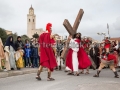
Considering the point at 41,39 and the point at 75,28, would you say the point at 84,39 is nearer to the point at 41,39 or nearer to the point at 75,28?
the point at 75,28

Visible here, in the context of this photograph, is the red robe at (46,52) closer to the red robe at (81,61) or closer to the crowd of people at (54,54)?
the crowd of people at (54,54)

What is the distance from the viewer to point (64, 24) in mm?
12438

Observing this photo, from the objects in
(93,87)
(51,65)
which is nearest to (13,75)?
(51,65)

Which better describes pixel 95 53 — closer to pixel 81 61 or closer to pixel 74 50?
pixel 81 61

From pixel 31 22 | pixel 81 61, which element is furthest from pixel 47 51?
pixel 31 22

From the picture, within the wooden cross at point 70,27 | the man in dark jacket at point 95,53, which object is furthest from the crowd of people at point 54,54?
the man in dark jacket at point 95,53

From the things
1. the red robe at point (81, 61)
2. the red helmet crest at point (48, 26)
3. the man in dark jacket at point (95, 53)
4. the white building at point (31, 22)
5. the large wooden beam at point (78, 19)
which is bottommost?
the red robe at point (81, 61)

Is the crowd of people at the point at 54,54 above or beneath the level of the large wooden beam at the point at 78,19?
beneath

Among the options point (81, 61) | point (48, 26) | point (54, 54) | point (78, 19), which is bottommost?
point (81, 61)

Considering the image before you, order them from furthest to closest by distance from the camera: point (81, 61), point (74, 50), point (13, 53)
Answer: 1. point (13, 53)
2. point (81, 61)
3. point (74, 50)

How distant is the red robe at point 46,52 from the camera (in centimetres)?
895

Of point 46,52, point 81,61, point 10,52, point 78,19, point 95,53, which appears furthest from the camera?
point 95,53

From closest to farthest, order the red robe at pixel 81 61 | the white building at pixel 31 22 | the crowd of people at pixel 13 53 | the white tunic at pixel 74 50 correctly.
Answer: the white tunic at pixel 74 50 < the red robe at pixel 81 61 < the crowd of people at pixel 13 53 < the white building at pixel 31 22

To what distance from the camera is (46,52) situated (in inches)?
357
